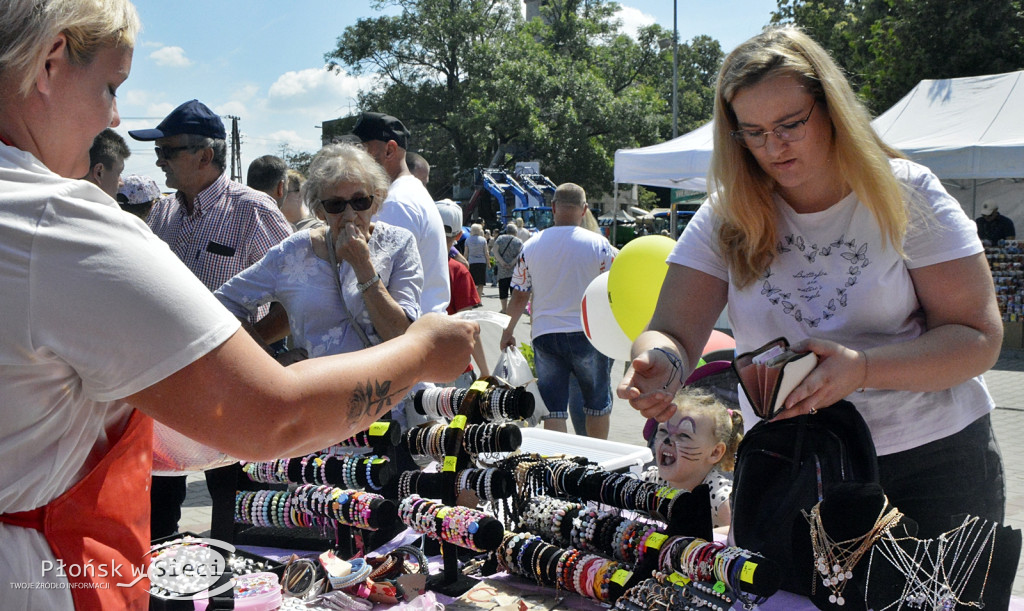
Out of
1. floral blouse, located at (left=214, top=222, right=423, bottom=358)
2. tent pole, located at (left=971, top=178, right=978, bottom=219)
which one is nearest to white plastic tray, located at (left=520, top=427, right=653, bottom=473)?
floral blouse, located at (left=214, top=222, right=423, bottom=358)

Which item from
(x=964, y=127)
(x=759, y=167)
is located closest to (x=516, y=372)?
(x=759, y=167)

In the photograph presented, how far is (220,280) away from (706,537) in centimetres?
241

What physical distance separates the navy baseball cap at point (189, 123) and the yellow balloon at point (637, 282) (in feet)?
7.27

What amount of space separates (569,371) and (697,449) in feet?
7.67

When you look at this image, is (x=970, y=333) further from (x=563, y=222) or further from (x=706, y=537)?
(x=563, y=222)

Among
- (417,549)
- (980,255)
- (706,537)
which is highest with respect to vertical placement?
(980,255)

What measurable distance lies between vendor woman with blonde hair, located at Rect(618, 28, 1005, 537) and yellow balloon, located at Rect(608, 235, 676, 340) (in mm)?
2524

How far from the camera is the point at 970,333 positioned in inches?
67.4

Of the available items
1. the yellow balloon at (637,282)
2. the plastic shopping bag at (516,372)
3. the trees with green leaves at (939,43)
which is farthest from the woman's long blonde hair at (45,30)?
the trees with green leaves at (939,43)

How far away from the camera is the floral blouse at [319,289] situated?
2.92 meters

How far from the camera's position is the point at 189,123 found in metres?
3.63

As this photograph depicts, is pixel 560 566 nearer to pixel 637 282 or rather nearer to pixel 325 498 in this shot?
pixel 325 498

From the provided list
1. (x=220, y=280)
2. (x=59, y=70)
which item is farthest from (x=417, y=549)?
(x=59, y=70)

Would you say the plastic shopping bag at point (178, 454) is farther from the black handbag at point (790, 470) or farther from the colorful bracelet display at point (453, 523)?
the colorful bracelet display at point (453, 523)
